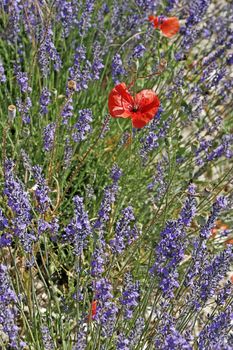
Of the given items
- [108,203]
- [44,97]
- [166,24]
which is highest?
[166,24]

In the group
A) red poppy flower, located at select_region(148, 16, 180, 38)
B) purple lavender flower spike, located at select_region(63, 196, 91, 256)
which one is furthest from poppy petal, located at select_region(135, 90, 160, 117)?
red poppy flower, located at select_region(148, 16, 180, 38)

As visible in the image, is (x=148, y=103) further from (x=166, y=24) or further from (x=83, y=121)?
(x=166, y=24)

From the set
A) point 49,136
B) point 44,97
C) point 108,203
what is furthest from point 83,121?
point 108,203

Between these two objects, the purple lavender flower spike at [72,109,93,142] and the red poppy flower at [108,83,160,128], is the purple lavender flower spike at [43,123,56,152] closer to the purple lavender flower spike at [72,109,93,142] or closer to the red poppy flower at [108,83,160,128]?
the purple lavender flower spike at [72,109,93,142]

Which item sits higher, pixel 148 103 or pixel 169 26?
pixel 169 26

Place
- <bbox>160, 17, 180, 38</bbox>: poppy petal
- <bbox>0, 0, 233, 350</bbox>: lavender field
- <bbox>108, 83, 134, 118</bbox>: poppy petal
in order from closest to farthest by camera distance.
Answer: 1. <bbox>0, 0, 233, 350</bbox>: lavender field
2. <bbox>108, 83, 134, 118</bbox>: poppy petal
3. <bbox>160, 17, 180, 38</bbox>: poppy petal
